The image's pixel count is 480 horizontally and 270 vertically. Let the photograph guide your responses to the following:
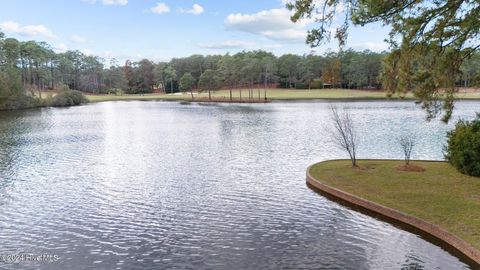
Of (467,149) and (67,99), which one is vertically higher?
(67,99)

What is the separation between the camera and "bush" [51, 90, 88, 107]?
9812cm

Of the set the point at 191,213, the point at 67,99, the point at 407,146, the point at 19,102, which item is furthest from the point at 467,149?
the point at 67,99

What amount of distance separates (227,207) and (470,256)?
28.2 ft

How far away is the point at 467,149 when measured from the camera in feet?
59.0

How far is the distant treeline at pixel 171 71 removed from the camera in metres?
114

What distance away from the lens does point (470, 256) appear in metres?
10.9

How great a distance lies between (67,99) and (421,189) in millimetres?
99426

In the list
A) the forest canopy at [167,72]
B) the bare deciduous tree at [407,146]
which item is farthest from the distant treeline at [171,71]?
the bare deciduous tree at [407,146]

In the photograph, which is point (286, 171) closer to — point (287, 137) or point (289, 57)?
point (287, 137)

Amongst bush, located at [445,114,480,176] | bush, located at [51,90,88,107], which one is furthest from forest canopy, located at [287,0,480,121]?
bush, located at [51,90,88,107]

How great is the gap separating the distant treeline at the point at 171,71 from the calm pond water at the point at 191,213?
66.4 metres

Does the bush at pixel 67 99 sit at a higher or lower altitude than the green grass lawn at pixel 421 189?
higher

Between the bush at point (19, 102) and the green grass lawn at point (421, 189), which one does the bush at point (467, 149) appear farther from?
the bush at point (19, 102)

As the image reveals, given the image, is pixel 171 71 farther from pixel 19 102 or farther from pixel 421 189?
pixel 421 189
